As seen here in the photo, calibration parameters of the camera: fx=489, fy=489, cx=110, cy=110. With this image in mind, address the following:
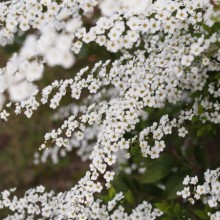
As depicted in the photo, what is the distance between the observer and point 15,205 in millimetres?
3803

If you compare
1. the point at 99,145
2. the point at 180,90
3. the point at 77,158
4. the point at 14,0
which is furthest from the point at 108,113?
the point at 77,158

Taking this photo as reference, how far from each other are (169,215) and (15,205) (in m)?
1.22

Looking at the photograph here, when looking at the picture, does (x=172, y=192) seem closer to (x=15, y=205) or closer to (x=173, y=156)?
(x=173, y=156)

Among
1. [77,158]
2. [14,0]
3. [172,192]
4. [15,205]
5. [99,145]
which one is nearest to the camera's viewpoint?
[99,145]

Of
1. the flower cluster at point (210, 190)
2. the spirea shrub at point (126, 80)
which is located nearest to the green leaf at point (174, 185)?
the spirea shrub at point (126, 80)

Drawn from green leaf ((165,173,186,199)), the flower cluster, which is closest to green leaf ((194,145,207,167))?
green leaf ((165,173,186,199))

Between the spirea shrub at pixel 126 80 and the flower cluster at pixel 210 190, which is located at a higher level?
the spirea shrub at pixel 126 80

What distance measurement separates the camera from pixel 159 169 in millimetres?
4441

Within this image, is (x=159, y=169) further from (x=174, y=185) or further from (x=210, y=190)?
(x=210, y=190)

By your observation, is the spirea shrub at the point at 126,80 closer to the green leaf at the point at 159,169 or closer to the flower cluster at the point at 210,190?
the flower cluster at the point at 210,190

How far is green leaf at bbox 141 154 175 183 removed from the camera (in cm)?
442

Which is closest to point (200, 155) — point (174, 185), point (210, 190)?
point (174, 185)

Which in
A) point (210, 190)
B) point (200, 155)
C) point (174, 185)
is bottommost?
point (210, 190)

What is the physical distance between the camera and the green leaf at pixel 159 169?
442 cm
